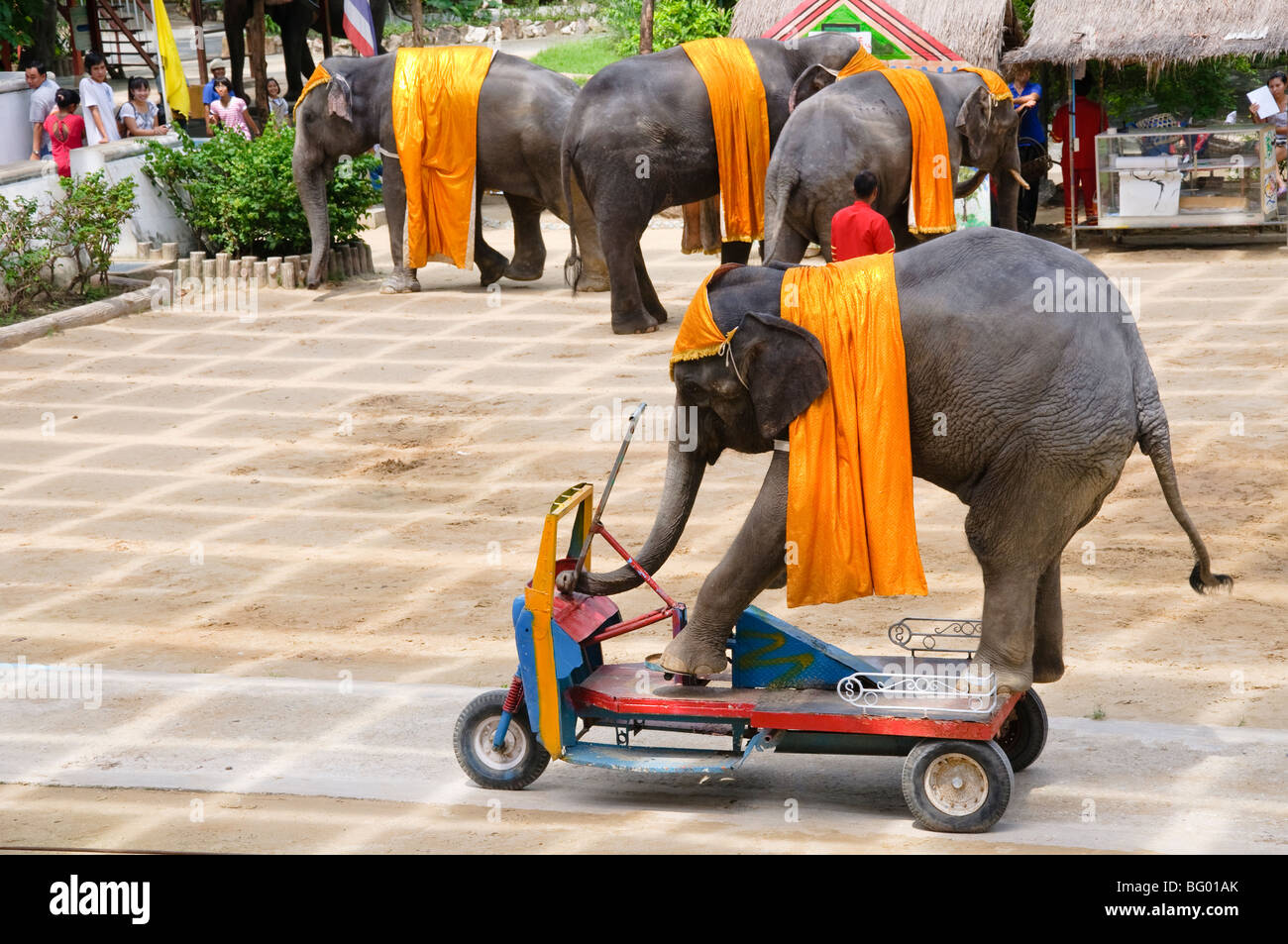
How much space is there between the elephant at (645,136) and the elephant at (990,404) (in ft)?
23.7

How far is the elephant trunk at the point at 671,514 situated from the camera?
5.59m

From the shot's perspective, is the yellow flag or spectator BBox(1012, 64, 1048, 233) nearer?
spectator BBox(1012, 64, 1048, 233)

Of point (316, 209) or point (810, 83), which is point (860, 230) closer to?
point (810, 83)

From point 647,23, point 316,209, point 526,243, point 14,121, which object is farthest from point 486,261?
point 14,121

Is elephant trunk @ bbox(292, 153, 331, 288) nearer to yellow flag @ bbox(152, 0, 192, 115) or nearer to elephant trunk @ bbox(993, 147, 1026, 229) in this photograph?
yellow flag @ bbox(152, 0, 192, 115)

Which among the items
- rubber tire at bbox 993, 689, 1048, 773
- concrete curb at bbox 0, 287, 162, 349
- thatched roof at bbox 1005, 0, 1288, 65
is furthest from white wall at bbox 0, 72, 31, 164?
rubber tire at bbox 993, 689, 1048, 773

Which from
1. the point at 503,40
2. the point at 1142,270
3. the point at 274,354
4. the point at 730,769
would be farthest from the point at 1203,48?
the point at 503,40

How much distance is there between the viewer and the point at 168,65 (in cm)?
1858

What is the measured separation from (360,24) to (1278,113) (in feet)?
32.3

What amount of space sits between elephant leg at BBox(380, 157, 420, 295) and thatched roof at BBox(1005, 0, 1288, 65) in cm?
A: 601

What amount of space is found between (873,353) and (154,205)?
1262 centimetres

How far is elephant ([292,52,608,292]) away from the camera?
14461mm

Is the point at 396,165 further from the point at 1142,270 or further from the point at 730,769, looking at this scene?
the point at 730,769

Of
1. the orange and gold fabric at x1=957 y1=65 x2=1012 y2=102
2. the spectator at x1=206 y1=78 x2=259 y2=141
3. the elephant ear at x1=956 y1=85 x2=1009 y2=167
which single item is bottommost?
the elephant ear at x1=956 y1=85 x2=1009 y2=167
